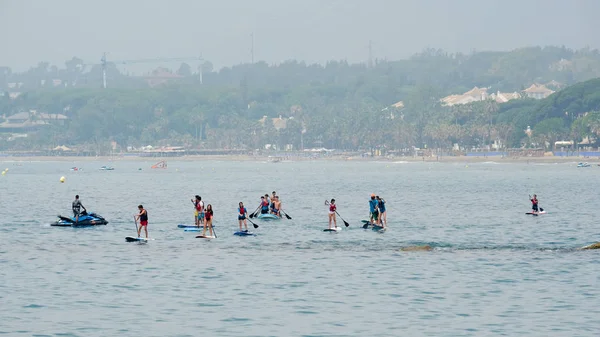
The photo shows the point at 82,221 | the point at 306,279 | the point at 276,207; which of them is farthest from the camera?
the point at 276,207

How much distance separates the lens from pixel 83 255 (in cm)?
6050

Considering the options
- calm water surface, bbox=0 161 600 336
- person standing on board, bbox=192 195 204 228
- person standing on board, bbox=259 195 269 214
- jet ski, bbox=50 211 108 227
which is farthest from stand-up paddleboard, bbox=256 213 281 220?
jet ski, bbox=50 211 108 227

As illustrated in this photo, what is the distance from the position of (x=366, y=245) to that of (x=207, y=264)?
1235 cm

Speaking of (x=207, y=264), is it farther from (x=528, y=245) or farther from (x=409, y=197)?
(x=409, y=197)

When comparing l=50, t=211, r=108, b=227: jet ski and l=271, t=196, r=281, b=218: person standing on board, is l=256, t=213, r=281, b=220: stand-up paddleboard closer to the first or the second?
l=271, t=196, r=281, b=218: person standing on board

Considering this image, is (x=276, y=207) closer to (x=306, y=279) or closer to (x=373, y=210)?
(x=373, y=210)

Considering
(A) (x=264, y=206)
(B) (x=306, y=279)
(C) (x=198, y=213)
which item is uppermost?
(C) (x=198, y=213)

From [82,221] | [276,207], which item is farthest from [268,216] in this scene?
[82,221]

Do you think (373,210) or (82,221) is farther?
(82,221)

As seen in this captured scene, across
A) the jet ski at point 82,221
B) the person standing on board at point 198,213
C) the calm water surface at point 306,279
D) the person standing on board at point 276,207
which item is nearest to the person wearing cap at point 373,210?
the calm water surface at point 306,279

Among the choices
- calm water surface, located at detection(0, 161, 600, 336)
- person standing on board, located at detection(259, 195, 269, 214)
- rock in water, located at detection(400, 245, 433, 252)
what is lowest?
calm water surface, located at detection(0, 161, 600, 336)

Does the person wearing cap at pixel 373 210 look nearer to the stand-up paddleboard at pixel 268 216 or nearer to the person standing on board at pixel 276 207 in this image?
the person standing on board at pixel 276 207

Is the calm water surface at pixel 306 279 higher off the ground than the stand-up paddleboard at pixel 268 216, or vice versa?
the stand-up paddleboard at pixel 268 216

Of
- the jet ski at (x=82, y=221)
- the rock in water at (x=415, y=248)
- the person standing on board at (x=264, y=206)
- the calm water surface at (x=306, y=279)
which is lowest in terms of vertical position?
the calm water surface at (x=306, y=279)
